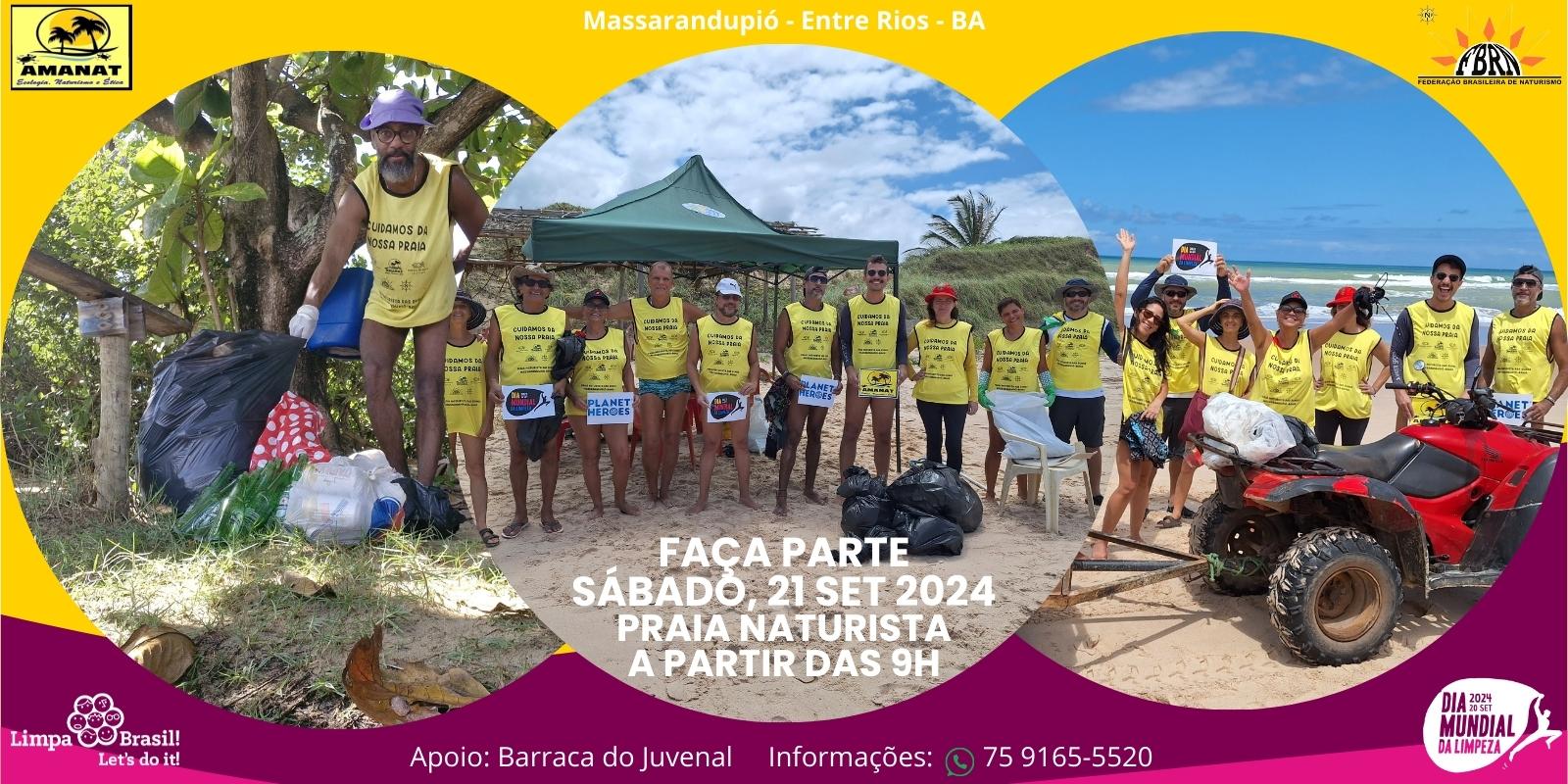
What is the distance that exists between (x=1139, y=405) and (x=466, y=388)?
3979 mm

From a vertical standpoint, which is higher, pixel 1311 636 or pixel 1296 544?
pixel 1296 544

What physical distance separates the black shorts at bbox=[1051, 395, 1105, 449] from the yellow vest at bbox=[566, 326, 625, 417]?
8.54 ft

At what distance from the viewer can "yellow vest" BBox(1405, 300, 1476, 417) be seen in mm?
5828

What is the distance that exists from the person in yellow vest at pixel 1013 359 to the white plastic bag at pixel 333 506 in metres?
3.65

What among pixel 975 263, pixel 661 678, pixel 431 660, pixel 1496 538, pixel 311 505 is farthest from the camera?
pixel 975 263

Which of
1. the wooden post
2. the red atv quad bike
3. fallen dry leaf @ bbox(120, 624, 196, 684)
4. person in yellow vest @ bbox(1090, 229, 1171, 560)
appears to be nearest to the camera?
fallen dry leaf @ bbox(120, 624, 196, 684)

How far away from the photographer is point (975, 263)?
6.06 m

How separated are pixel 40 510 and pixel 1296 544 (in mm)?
7157

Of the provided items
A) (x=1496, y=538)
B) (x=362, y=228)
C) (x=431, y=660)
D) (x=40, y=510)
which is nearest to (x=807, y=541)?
(x=431, y=660)

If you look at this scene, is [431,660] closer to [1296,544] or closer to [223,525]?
[223,525]

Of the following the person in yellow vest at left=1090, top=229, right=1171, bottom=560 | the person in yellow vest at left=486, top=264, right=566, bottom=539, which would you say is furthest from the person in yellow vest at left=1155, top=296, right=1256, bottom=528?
the person in yellow vest at left=486, top=264, right=566, bottom=539

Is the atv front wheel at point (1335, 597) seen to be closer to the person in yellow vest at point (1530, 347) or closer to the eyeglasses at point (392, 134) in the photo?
the person in yellow vest at point (1530, 347)

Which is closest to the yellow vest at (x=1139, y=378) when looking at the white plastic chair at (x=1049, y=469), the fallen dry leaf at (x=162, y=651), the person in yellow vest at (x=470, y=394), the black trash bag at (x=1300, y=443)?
the white plastic chair at (x=1049, y=469)

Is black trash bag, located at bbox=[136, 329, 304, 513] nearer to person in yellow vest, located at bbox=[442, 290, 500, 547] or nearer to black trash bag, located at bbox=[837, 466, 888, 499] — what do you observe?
person in yellow vest, located at bbox=[442, 290, 500, 547]
